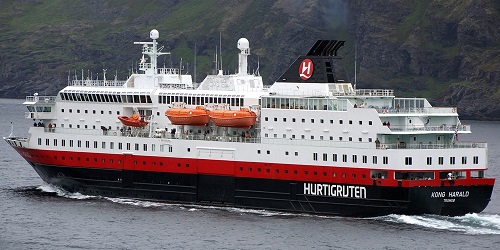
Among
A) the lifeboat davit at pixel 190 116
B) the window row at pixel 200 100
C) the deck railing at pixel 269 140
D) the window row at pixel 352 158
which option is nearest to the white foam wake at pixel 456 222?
the window row at pixel 352 158

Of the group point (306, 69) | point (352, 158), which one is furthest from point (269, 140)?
point (352, 158)

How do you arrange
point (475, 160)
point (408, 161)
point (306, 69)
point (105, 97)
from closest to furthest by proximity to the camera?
point (408, 161) → point (475, 160) → point (306, 69) → point (105, 97)

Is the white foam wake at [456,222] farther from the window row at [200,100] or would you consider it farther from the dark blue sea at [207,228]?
the window row at [200,100]

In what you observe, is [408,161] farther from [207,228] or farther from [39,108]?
[39,108]

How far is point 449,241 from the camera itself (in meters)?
54.1

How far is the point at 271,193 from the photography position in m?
60.8

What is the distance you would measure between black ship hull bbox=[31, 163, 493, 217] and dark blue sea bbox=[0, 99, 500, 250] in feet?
1.61

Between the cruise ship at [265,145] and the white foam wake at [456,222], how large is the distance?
0.35 metres

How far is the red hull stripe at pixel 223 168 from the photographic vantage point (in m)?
58.0

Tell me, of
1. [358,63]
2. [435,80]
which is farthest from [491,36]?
[358,63]

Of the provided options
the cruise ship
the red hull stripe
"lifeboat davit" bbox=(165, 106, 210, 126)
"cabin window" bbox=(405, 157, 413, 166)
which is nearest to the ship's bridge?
the cruise ship

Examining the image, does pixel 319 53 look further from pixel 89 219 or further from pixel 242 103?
pixel 89 219

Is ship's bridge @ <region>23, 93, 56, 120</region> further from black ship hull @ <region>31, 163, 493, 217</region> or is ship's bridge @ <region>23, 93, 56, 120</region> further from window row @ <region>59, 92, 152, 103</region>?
black ship hull @ <region>31, 163, 493, 217</region>

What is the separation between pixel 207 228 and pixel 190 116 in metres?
7.87
